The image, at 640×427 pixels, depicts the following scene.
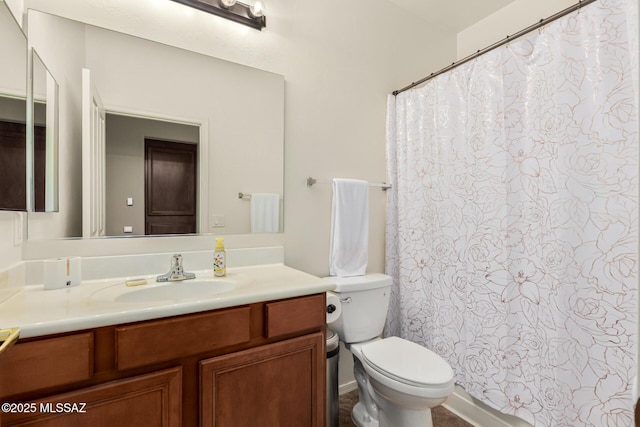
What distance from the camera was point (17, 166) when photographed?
1.04m

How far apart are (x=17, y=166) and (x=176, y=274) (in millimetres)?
658

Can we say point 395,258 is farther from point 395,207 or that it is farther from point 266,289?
point 266,289

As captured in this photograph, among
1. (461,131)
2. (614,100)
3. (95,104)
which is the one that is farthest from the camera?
(461,131)

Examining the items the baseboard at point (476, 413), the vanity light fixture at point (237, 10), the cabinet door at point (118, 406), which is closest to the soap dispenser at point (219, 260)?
the cabinet door at point (118, 406)

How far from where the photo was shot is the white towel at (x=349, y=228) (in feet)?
5.95

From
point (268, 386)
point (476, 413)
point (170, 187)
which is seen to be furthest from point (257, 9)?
point (476, 413)

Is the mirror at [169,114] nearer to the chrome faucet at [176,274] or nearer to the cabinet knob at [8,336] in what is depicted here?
the chrome faucet at [176,274]

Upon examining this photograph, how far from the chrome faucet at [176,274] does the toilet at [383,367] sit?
72 cm

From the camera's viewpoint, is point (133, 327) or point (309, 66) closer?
point (133, 327)

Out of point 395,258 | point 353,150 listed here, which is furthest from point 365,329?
point 353,150

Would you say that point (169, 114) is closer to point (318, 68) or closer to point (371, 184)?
point (318, 68)

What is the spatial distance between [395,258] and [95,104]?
5.99 ft

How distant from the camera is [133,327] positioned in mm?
869

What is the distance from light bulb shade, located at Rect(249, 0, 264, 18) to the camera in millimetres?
1515
